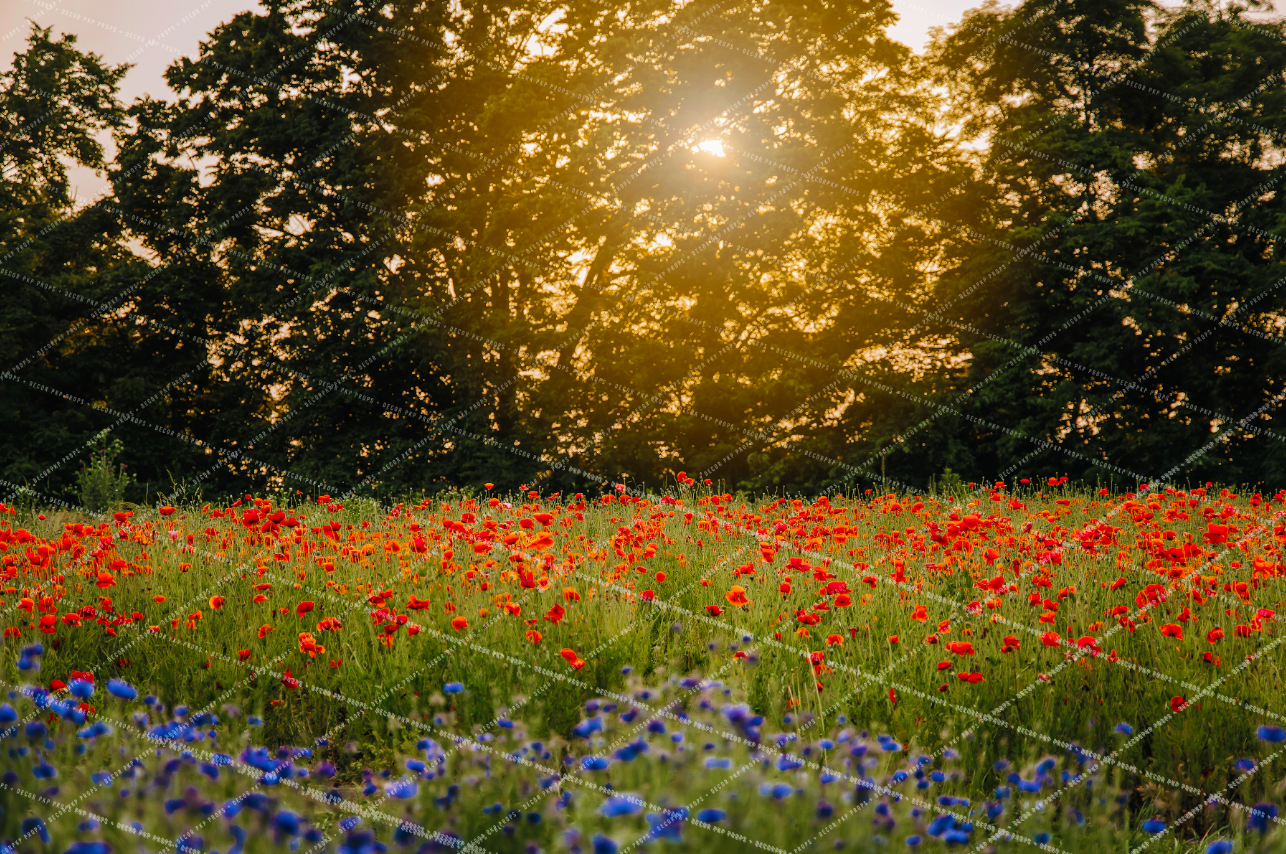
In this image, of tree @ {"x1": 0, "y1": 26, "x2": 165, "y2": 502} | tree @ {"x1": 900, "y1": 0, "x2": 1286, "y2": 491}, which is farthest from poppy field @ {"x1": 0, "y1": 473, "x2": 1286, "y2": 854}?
tree @ {"x1": 0, "y1": 26, "x2": 165, "y2": 502}

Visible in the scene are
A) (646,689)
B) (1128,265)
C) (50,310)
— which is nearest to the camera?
(646,689)

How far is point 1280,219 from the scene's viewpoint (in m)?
12.3

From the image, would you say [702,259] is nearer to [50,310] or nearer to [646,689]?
[646,689]

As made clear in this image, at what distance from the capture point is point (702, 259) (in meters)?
13.7

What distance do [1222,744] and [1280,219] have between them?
1285 cm

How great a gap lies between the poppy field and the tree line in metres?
7.77

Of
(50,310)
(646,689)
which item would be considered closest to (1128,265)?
(646,689)

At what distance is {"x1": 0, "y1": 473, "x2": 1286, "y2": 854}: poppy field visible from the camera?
183 centimetres

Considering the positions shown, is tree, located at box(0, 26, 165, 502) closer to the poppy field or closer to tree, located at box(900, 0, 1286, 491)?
the poppy field

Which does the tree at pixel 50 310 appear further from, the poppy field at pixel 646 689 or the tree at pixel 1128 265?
the tree at pixel 1128 265

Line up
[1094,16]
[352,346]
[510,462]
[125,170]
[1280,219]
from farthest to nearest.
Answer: [125,170] < [352,346] < [1094,16] < [510,462] < [1280,219]

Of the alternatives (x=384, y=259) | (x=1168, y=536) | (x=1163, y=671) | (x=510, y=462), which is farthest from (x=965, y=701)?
(x=384, y=259)

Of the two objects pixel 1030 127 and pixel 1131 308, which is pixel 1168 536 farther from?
pixel 1030 127

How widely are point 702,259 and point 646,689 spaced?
39.1ft
